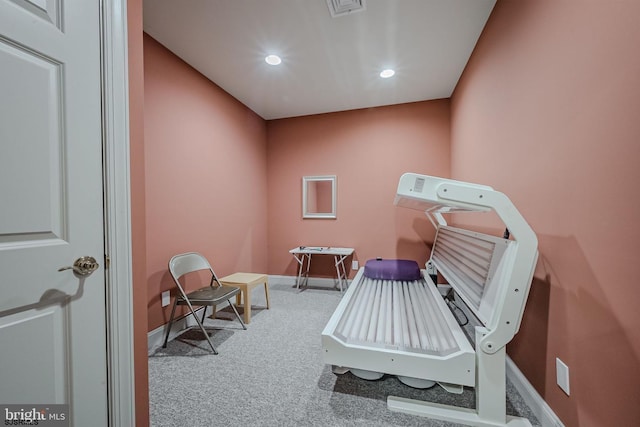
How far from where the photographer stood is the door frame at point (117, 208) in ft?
3.18

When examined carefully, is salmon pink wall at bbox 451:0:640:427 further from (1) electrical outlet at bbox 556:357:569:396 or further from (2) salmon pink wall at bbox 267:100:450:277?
(2) salmon pink wall at bbox 267:100:450:277

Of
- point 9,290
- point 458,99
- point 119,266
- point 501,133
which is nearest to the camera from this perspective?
point 9,290

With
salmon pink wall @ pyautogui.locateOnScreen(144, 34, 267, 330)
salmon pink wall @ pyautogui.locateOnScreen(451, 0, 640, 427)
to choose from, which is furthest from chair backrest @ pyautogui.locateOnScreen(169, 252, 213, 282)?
salmon pink wall @ pyautogui.locateOnScreen(451, 0, 640, 427)

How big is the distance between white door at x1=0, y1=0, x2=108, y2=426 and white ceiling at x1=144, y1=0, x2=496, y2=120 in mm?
1281

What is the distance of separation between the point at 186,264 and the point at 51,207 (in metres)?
1.57

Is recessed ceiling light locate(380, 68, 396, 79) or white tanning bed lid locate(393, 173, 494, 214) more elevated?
recessed ceiling light locate(380, 68, 396, 79)

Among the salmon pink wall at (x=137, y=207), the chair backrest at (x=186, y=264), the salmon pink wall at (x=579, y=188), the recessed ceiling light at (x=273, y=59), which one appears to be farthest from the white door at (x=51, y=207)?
the salmon pink wall at (x=579, y=188)

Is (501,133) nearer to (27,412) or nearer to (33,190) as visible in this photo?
(33,190)

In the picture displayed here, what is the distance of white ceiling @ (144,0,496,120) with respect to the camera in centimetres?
183

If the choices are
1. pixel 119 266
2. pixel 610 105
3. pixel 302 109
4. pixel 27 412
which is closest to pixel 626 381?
pixel 610 105

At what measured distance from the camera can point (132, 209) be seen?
106cm

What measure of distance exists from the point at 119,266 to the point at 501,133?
2.45 meters

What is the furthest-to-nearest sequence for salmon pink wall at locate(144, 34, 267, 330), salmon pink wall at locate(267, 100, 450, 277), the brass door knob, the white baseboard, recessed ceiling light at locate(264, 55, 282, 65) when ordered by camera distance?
salmon pink wall at locate(267, 100, 450, 277), recessed ceiling light at locate(264, 55, 282, 65), salmon pink wall at locate(144, 34, 267, 330), the white baseboard, the brass door knob

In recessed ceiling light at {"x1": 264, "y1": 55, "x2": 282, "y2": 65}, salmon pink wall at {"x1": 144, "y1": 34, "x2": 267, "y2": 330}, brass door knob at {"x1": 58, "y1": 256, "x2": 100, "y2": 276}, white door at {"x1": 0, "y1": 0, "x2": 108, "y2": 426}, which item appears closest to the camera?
white door at {"x1": 0, "y1": 0, "x2": 108, "y2": 426}
